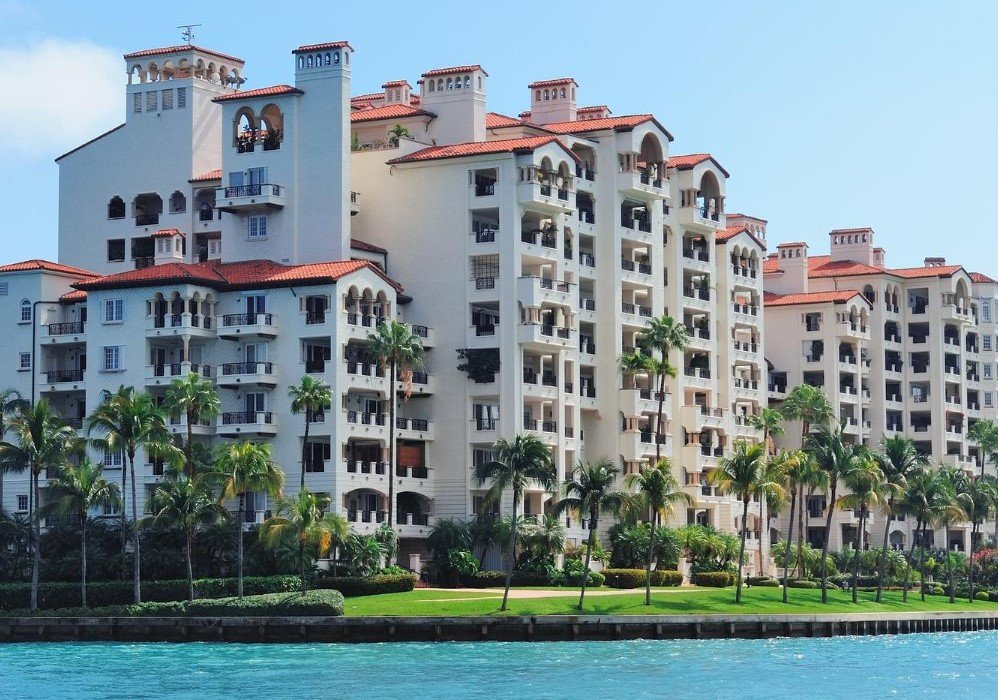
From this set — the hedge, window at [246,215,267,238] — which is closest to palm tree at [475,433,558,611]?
the hedge

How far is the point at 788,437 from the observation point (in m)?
178

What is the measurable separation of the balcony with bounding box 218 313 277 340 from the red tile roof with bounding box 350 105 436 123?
72.1 ft

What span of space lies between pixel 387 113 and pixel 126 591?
142 feet

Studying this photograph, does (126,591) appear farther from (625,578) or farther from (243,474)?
(625,578)

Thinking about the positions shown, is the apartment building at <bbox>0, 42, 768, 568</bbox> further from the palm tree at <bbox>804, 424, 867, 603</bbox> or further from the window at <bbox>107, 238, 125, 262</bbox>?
the palm tree at <bbox>804, 424, 867, 603</bbox>

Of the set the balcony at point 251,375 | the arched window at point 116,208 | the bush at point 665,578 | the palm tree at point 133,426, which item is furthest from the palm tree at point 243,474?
the arched window at point 116,208

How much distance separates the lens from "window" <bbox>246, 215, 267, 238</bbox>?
137250 millimetres

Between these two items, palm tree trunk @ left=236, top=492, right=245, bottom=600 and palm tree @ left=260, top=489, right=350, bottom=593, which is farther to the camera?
palm tree @ left=260, top=489, right=350, bottom=593

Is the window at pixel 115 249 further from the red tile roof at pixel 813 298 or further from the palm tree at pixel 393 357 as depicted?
the red tile roof at pixel 813 298

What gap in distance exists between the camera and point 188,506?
116 m

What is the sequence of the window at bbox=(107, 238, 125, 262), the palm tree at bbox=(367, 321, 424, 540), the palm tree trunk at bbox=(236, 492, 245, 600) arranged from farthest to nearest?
1. the window at bbox=(107, 238, 125, 262)
2. the palm tree at bbox=(367, 321, 424, 540)
3. the palm tree trunk at bbox=(236, 492, 245, 600)

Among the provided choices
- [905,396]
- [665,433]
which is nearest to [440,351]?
[665,433]

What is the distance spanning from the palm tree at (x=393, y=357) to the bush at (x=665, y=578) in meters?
18.5

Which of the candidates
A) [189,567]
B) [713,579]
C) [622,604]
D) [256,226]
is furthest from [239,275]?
[713,579]
